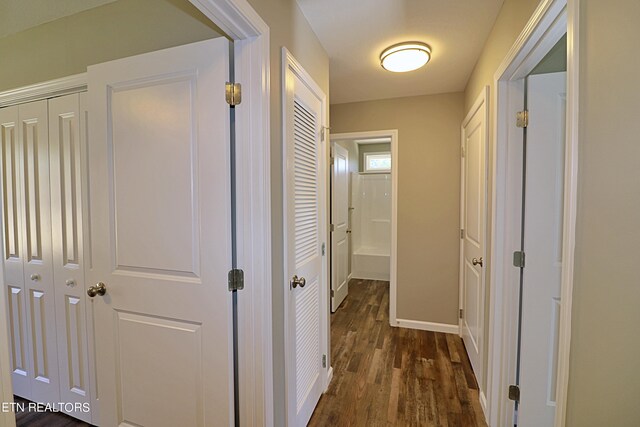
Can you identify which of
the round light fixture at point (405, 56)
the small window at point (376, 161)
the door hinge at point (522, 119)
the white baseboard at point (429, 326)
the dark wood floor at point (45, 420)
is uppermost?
the round light fixture at point (405, 56)

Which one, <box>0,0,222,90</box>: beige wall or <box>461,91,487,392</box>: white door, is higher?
<box>0,0,222,90</box>: beige wall

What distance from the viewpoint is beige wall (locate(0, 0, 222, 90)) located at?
132 cm

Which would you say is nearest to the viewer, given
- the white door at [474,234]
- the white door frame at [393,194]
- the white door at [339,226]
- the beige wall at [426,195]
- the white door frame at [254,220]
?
the white door frame at [254,220]

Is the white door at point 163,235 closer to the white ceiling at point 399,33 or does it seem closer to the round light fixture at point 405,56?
the white ceiling at point 399,33

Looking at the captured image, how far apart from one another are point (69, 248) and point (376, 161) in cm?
481

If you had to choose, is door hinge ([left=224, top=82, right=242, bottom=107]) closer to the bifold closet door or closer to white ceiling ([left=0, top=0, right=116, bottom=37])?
white ceiling ([left=0, top=0, right=116, bottom=37])

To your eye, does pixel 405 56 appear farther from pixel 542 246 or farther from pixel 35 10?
pixel 35 10

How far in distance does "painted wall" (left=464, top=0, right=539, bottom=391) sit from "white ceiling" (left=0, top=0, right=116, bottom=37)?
2.02m

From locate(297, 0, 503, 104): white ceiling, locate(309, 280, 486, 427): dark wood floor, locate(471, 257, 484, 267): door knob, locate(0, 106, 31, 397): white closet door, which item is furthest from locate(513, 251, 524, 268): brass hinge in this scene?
locate(0, 106, 31, 397): white closet door

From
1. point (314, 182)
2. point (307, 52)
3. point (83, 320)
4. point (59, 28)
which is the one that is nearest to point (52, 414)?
point (83, 320)

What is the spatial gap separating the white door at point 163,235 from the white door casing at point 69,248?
359 millimetres

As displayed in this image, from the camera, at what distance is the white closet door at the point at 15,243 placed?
179 cm

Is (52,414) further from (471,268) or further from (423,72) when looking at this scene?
(423,72)

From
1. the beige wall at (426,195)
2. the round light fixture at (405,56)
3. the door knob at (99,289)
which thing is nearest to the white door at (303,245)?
the round light fixture at (405,56)
